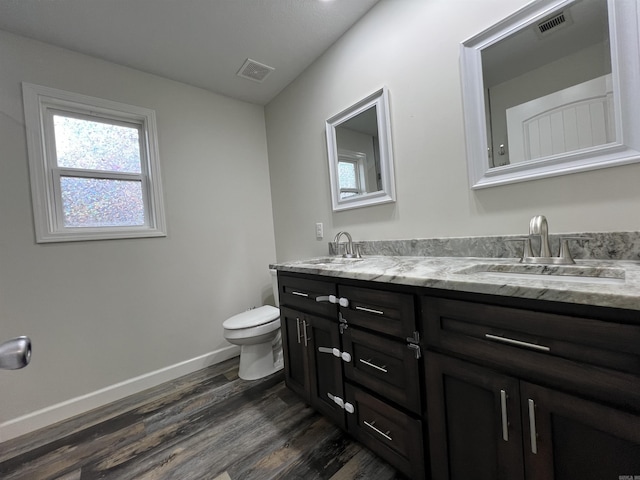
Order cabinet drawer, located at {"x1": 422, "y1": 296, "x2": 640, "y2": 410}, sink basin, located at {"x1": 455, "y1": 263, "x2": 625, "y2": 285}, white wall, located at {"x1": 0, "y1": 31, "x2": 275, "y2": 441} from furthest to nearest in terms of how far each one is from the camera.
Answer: white wall, located at {"x1": 0, "y1": 31, "x2": 275, "y2": 441}, sink basin, located at {"x1": 455, "y1": 263, "x2": 625, "y2": 285}, cabinet drawer, located at {"x1": 422, "y1": 296, "x2": 640, "y2": 410}

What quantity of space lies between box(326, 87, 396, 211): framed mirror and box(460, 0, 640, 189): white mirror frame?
1.51ft

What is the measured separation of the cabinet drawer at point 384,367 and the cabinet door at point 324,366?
8 cm

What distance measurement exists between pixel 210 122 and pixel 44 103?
1.05 meters

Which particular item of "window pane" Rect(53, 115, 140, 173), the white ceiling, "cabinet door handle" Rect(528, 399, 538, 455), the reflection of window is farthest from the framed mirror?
"window pane" Rect(53, 115, 140, 173)

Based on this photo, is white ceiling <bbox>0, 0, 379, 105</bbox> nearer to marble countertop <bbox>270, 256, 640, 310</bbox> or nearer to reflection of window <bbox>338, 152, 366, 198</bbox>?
reflection of window <bbox>338, 152, 366, 198</bbox>

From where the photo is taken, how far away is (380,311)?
1055mm

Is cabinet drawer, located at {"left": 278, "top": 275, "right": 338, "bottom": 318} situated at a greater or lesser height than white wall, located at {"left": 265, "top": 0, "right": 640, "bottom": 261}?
lesser

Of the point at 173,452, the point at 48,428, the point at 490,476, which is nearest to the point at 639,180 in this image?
the point at 490,476

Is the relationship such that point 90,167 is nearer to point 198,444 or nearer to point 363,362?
point 198,444

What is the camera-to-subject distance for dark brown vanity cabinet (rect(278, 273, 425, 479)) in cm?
98

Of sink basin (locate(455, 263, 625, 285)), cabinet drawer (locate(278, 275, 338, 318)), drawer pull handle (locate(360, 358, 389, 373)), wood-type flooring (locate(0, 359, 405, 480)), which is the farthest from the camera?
cabinet drawer (locate(278, 275, 338, 318))

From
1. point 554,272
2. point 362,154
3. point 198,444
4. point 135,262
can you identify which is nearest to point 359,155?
point 362,154

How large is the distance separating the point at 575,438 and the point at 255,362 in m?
1.82

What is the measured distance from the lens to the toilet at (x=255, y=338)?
1.86 m
